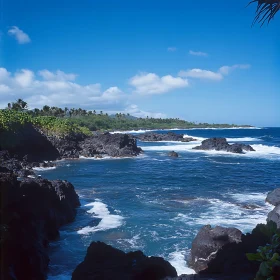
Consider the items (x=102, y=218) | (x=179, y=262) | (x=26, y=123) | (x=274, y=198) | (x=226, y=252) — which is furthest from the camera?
(x=26, y=123)

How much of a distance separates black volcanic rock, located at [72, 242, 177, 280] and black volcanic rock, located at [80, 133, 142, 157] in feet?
159

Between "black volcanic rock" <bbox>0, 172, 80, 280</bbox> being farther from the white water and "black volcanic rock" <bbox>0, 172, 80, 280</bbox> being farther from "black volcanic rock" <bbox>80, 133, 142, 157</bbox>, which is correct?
"black volcanic rock" <bbox>80, 133, 142, 157</bbox>

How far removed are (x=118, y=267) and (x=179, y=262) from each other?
5165 millimetres

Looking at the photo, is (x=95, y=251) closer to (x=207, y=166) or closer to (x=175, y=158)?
(x=207, y=166)

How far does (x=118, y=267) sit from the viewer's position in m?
12.4

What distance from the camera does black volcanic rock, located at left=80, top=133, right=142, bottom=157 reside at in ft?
204

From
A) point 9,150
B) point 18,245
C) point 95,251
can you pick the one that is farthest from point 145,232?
point 9,150

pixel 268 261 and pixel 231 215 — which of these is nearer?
pixel 268 261

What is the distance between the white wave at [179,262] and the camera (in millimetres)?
15347

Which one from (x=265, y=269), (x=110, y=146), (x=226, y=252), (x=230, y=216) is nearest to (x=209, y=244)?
(x=226, y=252)

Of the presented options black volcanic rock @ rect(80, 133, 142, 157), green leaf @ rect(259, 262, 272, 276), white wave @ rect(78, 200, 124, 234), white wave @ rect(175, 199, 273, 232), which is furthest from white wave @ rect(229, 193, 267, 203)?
black volcanic rock @ rect(80, 133, 142, 157)

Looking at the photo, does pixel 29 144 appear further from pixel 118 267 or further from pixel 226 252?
pixel 226 252

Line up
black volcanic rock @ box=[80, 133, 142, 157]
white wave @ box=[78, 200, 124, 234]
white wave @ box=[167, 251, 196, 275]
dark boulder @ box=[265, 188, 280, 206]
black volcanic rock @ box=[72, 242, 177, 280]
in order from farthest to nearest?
black volcanic rock @ box=[80, 133, 142, 157]
dark boulder @ box=[265, 188, 280, 206]
white wave @ box=[78, 200, 124, 234]
white wave @ box=[167, 251, 196, 275]
black volcanic rock @ box=[72, 242, 177, 280]

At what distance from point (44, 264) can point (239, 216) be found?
15393mm
